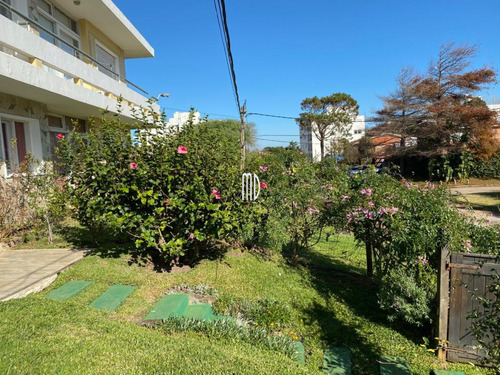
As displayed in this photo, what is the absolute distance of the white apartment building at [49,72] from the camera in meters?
6.64

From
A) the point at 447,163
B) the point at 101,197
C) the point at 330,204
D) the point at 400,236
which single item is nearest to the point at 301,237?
the point at 330,204

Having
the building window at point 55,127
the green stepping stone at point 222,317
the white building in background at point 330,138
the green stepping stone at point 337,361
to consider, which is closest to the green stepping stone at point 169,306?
the green stepping stone at point 222,317

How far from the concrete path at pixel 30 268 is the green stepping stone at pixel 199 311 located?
2.05 m

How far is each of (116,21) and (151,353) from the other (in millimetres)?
12441

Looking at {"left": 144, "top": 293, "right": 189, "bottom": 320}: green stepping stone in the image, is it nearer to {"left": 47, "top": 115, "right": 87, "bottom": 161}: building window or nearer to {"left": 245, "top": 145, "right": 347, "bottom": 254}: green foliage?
{"left": 245, "top": 145, "right": 347, "bottom": 254}: green foliage

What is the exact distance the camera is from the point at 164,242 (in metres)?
5.09

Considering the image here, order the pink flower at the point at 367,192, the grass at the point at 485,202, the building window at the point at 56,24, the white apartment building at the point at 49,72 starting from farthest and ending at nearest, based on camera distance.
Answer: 1. the grass at the point at 485,202
2. the building window at the point at 56,24
3. the white apartment building at the point at 49,72
4. the pink flower at the point at 367,192

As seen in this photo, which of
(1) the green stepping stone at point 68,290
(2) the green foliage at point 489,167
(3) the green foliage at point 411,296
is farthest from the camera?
(2) the green foliage at point 489,167

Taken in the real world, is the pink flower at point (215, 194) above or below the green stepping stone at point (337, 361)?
above

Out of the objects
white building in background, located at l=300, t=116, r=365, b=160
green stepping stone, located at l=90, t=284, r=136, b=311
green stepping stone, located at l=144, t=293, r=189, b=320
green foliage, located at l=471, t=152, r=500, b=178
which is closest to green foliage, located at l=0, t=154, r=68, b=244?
green stepping stone, located at l=90, t=284, r=136, b=311

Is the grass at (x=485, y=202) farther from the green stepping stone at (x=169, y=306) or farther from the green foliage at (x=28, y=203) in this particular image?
the green foliage at (x=28, y=203)

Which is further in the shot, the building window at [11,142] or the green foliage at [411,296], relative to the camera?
the building window at [11,142]

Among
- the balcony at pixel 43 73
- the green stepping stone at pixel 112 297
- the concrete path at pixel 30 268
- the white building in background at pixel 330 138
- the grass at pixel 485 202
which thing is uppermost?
the white building in background at pixel 330 138

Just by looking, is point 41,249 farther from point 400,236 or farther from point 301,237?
point 400,236
